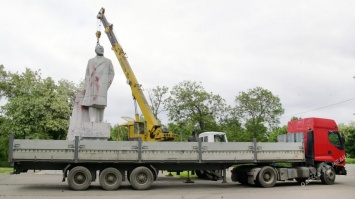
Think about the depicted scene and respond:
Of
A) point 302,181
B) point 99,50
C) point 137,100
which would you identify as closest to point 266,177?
point 302,181

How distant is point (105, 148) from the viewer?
1418 centimetres

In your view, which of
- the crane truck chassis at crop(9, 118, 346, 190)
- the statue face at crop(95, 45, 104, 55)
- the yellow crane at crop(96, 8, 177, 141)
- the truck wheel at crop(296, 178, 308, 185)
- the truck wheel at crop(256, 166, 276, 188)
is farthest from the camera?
the yellow crane at crop(96, 8, 177, 141)

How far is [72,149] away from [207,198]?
5296 millimetres

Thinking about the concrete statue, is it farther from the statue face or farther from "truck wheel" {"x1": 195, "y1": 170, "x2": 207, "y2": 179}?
"truck wheel" {"x1": 195, "y1": 170, "x2": 207, "y2": 179}

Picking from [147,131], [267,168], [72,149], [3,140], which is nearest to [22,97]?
[3,140]

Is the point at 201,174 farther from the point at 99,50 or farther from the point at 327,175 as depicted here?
the point at 99,50

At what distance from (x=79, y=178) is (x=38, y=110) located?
92.1 ft

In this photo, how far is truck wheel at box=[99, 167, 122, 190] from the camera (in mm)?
14148

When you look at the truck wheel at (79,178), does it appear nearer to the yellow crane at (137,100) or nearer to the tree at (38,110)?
the yellow crane at (137,100)

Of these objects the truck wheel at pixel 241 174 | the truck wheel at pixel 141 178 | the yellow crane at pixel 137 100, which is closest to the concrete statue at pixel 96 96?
the truck wheel at pixel 141 178

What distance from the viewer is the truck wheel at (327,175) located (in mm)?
16578

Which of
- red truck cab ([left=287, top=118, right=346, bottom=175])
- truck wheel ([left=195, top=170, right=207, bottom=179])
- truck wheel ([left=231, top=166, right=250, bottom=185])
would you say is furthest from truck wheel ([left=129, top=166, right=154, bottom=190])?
red truck cab ([left=287, top=118, right=346, bottom=175])

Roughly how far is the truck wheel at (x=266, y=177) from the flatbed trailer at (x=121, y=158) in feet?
1.16

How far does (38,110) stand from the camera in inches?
1567
